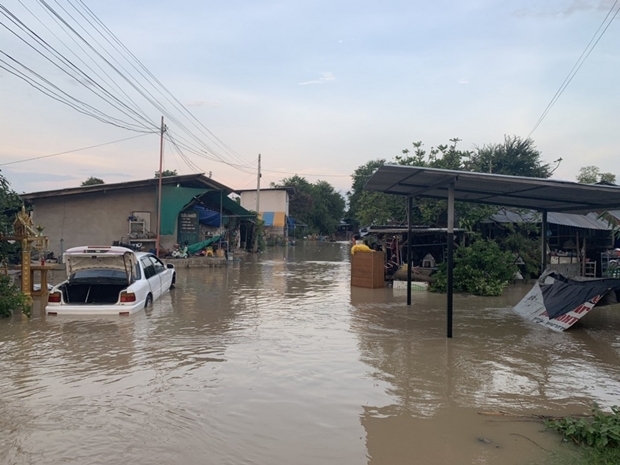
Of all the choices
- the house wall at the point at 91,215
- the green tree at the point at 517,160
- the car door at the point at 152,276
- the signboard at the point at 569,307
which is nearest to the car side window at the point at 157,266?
the car door at the point at 152,276

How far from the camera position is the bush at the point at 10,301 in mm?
9422

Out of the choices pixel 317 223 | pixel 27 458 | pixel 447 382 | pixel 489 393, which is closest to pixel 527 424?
pixel 489 393

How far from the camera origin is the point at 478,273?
570 inches

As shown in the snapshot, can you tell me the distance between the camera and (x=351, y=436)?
4484 millimetres

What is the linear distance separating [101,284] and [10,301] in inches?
66.5

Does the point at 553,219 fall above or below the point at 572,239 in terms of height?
above

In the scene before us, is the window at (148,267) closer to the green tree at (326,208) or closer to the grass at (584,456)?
the grass at (584,456)

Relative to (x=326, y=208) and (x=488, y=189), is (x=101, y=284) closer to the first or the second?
(x=488, y=189)

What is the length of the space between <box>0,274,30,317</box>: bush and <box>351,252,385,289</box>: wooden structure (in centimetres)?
936

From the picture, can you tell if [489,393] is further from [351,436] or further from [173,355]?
[173,355]

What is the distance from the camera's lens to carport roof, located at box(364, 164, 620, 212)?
765cm

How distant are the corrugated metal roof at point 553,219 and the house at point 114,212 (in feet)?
44.6

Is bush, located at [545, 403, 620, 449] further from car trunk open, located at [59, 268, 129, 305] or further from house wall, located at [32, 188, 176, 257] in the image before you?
house wall, located at [32, 188, 176, 257]

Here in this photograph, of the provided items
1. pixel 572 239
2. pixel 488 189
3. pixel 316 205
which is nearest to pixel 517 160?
pixel 572 239
